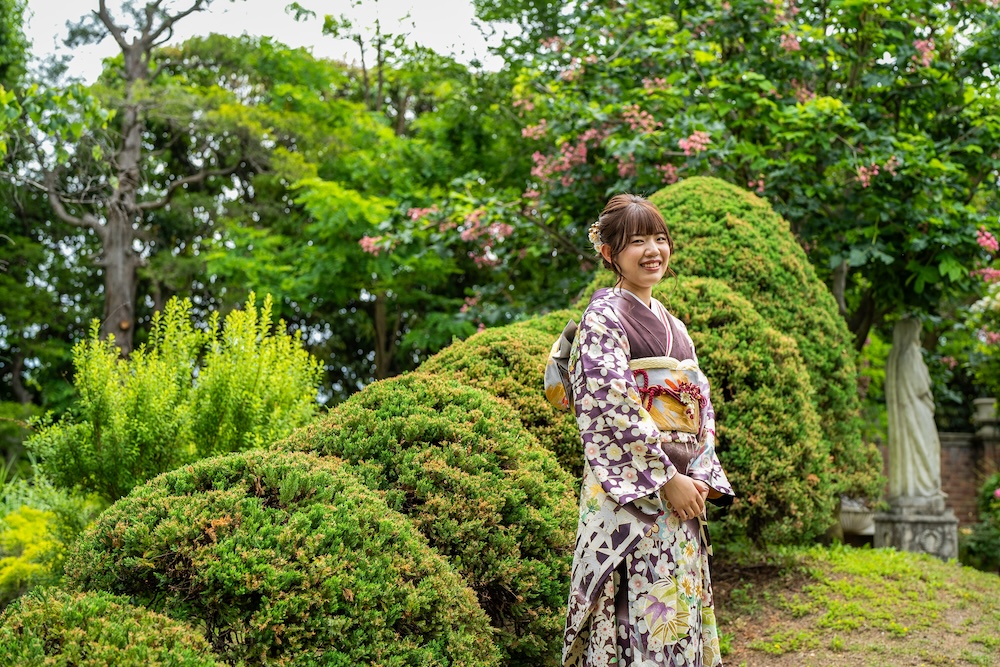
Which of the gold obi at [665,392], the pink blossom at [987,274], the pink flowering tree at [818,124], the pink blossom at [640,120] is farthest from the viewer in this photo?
the pink blossom at [987,274]

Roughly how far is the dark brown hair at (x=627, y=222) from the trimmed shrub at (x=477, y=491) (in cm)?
86

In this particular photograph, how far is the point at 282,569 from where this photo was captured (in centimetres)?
231

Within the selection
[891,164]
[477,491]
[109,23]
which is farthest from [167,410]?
[109,23]

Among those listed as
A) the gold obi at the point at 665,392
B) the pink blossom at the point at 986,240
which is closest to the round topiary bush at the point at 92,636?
the gold obi at the point at 665,392

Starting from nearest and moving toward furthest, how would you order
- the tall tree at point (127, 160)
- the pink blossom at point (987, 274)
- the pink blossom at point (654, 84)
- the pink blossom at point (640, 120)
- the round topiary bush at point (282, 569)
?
the round topiary bush at point (282, 569), the pink blossom at point (640, 120), the pink blossom at point (654, 84), the pink blossom at point (987, 274), the tall tree at point (127, 160)

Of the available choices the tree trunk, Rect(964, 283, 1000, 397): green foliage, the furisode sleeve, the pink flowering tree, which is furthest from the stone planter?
the furisode sleeve

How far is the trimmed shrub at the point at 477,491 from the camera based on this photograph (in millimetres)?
2941

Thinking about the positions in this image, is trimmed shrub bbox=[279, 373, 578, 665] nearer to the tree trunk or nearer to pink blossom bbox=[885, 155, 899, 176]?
pink blossom bbox=[885, 155, 899, 176]

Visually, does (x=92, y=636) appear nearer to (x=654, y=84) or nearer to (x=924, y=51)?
(x=654, y=84)

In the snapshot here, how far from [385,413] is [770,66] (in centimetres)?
564

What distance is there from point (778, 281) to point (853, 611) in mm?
1884

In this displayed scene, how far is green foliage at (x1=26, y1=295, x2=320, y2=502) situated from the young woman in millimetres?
2310

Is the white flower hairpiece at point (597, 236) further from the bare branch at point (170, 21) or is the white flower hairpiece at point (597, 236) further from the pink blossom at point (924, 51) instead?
the bare branch at point (170, 21)

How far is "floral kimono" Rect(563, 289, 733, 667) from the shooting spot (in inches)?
103
